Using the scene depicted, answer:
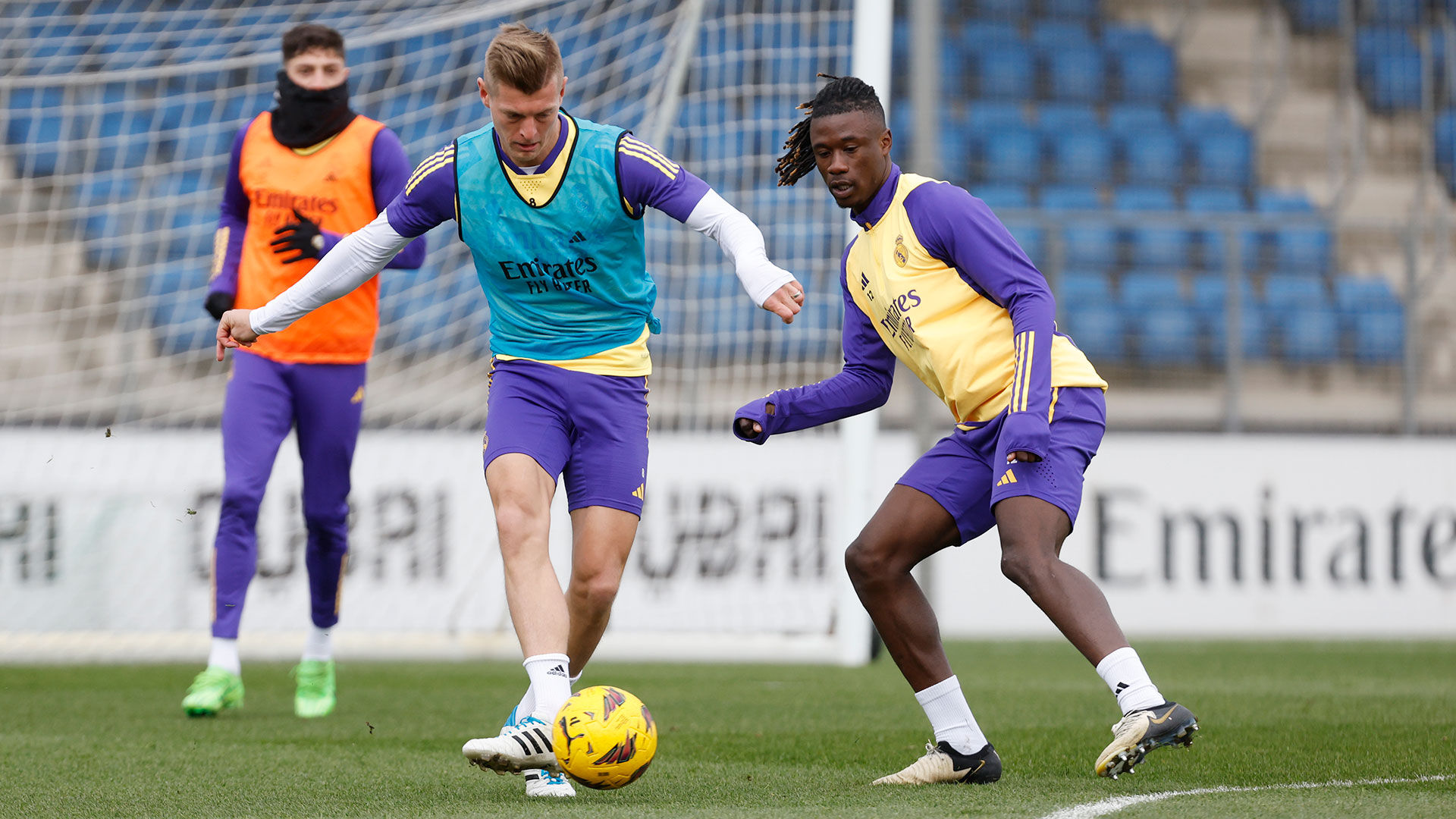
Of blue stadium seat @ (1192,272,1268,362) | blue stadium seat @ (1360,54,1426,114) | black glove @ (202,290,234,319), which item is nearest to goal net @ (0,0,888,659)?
black glove @ (202,290,234,319)

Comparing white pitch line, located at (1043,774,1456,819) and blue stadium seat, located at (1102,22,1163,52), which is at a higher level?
blue stadium seat, located at (1102,22,1163,52)

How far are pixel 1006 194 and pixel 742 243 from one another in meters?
A: 8.47

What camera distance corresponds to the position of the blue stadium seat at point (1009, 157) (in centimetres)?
1172

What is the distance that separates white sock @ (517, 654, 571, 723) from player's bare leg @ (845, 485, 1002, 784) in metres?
0.78

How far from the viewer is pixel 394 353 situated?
9086mm

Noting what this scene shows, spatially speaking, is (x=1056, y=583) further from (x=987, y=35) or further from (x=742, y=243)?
(x=987, y=35)

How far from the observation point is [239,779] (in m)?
3.88

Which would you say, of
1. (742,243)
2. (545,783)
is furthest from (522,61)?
(545,783)

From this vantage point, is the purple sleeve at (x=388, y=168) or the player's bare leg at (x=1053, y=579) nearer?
the player's bare leg at (x=1053, y=579)

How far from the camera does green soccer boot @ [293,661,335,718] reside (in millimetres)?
5477

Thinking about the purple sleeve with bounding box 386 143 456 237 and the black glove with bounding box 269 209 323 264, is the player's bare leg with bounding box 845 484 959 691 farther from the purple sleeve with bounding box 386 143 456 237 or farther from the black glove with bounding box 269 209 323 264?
the black glove with bounding box 269 209 323 264

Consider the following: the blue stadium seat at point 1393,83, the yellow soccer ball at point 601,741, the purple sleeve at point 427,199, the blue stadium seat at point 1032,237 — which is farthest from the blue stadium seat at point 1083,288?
the yellow soccer ball at point 601,741

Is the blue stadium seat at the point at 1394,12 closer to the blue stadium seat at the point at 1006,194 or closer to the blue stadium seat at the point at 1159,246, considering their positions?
the blue stadium seat at the point at 1006,194

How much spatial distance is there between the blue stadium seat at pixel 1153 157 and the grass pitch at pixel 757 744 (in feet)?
16.8
